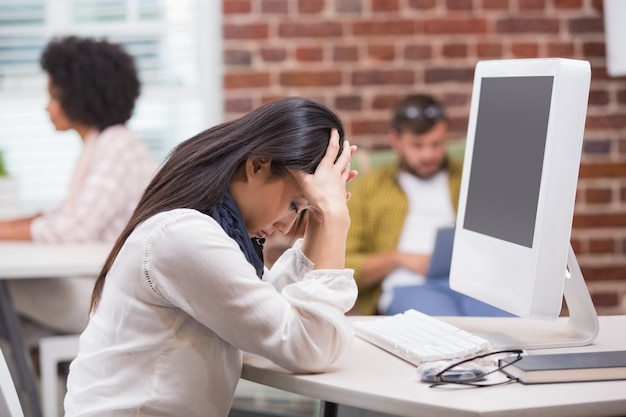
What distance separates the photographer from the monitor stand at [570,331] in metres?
1.56

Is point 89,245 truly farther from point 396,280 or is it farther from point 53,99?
point 396,280

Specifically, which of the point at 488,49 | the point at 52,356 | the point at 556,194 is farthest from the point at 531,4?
the point at 556,194

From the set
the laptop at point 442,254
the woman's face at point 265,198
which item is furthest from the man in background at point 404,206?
the woman's face at point 265,198

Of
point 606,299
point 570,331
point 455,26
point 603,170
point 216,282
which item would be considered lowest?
point 606,299

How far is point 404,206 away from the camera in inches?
134

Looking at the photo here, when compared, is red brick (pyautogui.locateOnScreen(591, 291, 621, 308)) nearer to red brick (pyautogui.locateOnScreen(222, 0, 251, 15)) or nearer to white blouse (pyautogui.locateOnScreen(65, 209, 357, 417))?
red brick (pyautogui.locateOnScreen(222, 0, 251, 15))

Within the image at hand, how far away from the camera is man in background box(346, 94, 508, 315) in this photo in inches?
129

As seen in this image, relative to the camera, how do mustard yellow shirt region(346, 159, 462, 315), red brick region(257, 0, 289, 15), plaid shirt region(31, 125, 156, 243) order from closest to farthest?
1. plaid shirt region(31, 125, 156, 243)
2. mustard yellow shirt region(346, 159, 462, 315)
3. red brick region(257, 0, 289, 15)

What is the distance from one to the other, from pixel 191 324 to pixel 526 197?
22.1 inches

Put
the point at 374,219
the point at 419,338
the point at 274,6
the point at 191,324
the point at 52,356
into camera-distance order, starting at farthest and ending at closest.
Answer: the point at 274,6, the point at 374,219, the point at 52,356, the point at 419,338, the point at 191,324

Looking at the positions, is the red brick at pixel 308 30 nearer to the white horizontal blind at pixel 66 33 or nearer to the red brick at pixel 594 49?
the white horizontal blind at pixel 66 33

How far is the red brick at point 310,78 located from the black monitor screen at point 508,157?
2.17 meters

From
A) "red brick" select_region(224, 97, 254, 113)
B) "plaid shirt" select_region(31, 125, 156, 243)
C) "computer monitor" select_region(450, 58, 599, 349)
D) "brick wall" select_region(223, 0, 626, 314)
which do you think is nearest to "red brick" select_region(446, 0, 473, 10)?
"brick wall" select_region(223, 0, 626, 314)

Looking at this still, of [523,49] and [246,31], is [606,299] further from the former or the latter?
[246,31]
